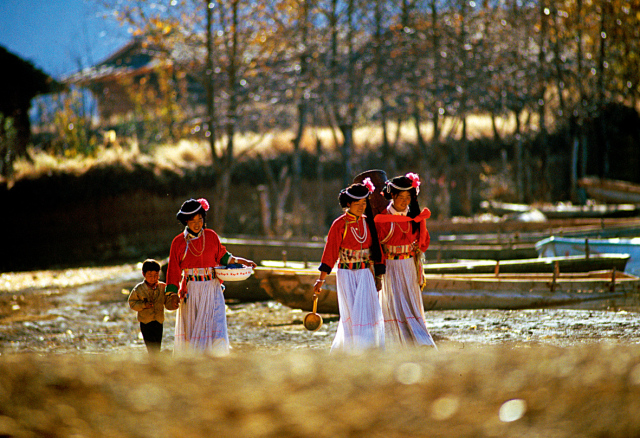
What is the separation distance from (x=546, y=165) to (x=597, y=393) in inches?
1204

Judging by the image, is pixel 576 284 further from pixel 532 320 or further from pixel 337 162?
pixel 337 162

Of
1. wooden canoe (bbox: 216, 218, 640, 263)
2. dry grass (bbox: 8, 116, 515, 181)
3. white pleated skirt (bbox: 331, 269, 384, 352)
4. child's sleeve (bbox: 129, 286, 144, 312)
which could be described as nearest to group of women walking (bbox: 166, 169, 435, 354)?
white pleated skirt (bbox: 331, 269, 384, 352)

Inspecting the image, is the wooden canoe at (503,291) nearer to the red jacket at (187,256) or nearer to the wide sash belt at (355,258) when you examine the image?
the wide sash belt at (355,258)

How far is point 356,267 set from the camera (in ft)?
21.5

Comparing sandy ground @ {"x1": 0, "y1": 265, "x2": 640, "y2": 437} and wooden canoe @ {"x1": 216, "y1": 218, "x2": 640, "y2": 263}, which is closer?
sandy ground @ {"x1": 0, "y1": 265, "x2": 640, "y2": 437}

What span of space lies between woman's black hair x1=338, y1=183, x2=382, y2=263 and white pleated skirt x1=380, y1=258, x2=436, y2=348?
1.39ft

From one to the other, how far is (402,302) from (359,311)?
27.4 inches

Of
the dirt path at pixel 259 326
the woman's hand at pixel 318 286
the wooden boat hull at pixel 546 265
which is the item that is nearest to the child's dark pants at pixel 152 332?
the dirt path at pixel 259 326

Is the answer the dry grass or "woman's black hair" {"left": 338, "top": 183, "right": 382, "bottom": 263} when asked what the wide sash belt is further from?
the dry grass

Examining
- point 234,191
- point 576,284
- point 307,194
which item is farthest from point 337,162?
point 576,284

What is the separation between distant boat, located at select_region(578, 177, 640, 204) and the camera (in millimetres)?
26344

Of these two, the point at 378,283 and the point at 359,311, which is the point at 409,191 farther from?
the point at 359,311

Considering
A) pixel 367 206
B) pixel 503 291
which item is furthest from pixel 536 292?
pixel 367 206

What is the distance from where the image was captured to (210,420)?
3.82 ft
